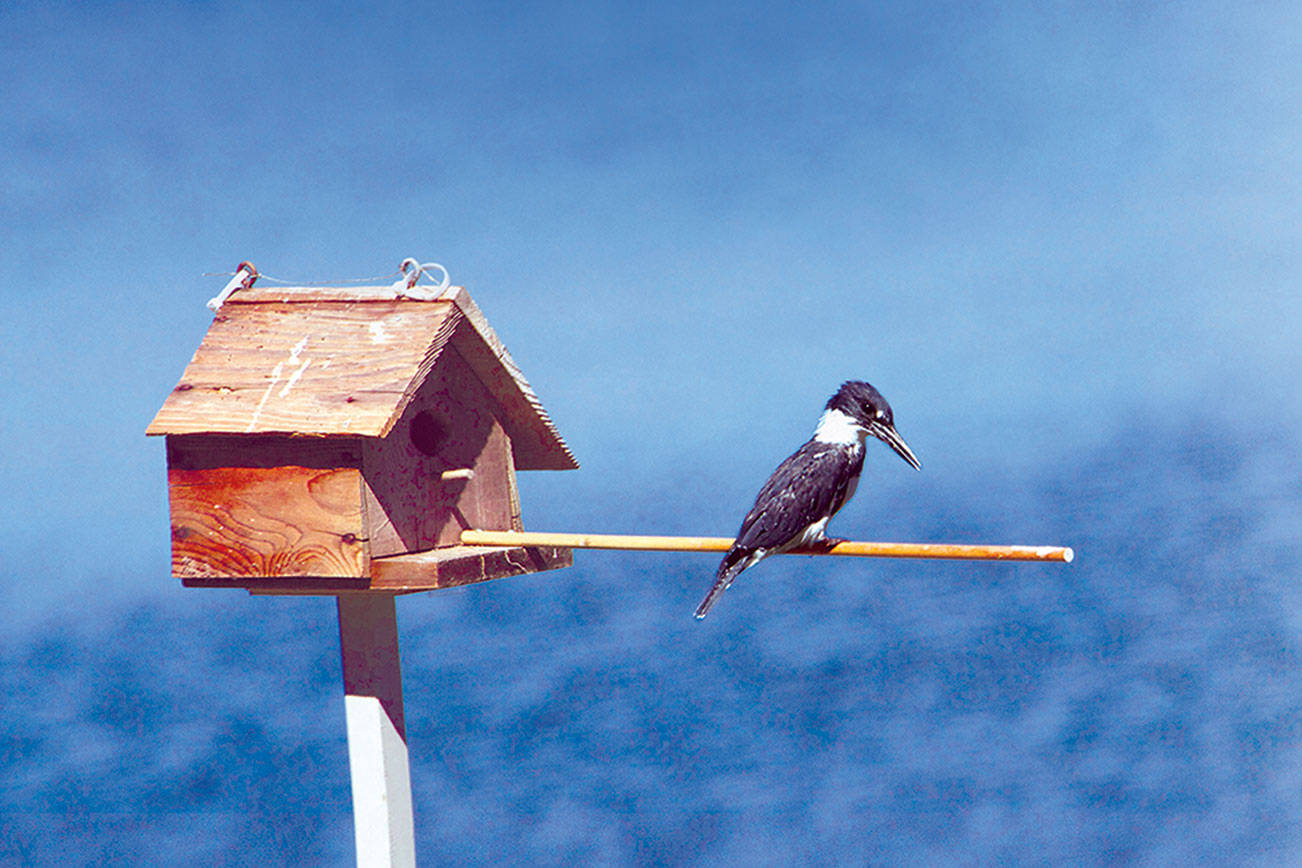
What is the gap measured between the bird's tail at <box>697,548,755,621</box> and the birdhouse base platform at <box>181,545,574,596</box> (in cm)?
47

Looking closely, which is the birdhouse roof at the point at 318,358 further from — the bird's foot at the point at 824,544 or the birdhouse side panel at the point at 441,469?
the bird's foot at the point at 824,544

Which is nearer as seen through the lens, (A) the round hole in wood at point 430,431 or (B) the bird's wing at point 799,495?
(B) the bird's wing at point 799,495

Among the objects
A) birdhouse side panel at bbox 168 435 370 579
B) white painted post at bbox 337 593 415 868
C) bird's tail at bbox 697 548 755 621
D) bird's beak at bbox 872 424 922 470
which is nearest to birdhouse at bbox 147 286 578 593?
birdhouse side panel at bbox 168 435 370 579

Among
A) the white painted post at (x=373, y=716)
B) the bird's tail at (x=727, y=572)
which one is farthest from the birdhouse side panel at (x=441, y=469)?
the bird's tail at (x=727, y=572)

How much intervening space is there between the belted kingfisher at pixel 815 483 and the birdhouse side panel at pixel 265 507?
80 cm

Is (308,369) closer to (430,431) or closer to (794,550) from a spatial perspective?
(430,431)

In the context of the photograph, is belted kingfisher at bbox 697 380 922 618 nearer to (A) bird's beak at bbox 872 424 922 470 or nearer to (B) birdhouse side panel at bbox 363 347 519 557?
(A) bird's beak at bbox 872 424 922 470

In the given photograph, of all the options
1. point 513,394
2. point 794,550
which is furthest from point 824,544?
point 513,394

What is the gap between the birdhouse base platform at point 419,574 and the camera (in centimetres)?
276

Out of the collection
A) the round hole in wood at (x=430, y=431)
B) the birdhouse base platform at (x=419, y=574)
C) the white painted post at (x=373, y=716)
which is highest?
the round hole in wood at (x=430, y=431)

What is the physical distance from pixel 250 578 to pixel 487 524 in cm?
59

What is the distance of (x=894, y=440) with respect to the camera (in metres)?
2.88

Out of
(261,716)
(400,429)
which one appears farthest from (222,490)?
(261,716)

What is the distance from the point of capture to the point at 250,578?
2.92 meters
